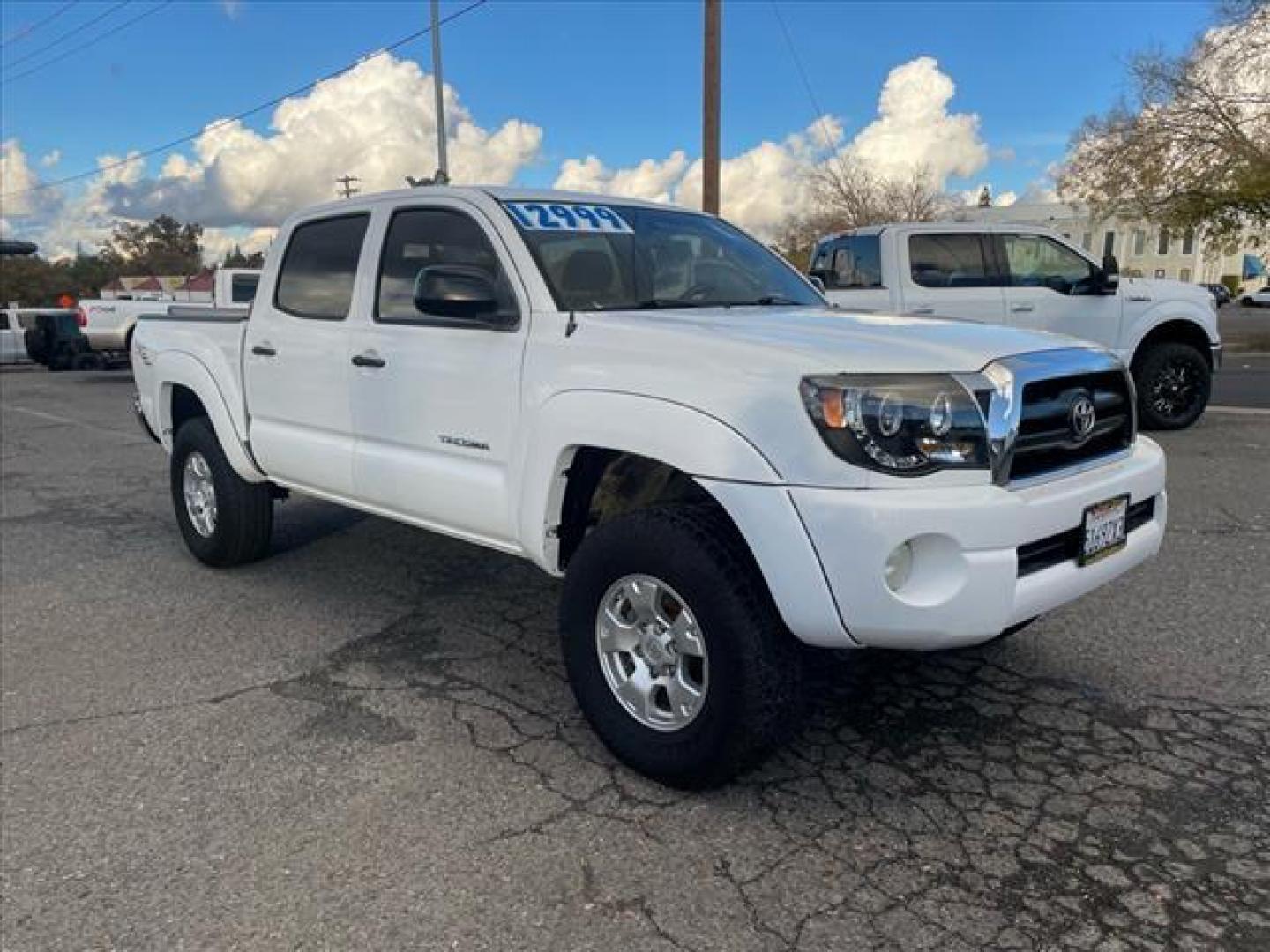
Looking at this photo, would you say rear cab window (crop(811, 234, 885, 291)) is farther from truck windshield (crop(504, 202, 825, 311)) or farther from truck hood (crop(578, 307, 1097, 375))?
truck hood (crop(578, 307, 1097, 375))

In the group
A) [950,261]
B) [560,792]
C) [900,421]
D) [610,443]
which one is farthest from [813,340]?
[950,261]

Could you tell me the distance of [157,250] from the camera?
95.9 meters

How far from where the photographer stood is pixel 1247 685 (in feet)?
12.3

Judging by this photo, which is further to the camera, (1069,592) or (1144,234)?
(1144,234)

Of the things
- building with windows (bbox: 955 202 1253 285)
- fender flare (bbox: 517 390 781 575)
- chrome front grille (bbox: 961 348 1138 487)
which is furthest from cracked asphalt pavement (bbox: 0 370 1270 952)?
building with windows (bbox: 955 202 1253 285)

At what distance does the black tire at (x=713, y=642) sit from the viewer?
281 cm

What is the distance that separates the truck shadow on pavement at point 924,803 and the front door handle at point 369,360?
1.23 meters

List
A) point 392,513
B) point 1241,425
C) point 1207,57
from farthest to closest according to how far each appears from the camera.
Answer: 1. point 1207,57
2. point 1241,425
3. point 392,513

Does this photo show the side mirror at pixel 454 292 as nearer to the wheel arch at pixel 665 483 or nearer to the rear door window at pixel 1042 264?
the wheel arch at pixel 665 483

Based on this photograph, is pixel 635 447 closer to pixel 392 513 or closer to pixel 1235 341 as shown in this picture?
pixel 392 513

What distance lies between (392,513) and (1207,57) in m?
25.8

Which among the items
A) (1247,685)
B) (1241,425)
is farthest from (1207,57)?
(1247,685)

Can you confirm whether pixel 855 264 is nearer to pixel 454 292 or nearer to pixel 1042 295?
pixel 1042 295

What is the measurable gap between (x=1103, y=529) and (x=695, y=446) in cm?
130
